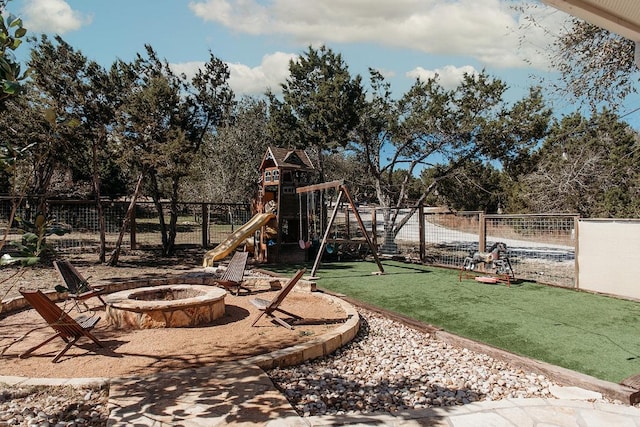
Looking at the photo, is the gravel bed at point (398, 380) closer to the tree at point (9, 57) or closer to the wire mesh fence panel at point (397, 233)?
the tree at point (9, 57)

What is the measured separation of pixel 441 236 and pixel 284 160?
6036 mm

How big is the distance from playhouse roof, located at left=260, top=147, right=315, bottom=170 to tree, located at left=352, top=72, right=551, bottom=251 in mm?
3697

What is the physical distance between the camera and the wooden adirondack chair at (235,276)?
27.2ft

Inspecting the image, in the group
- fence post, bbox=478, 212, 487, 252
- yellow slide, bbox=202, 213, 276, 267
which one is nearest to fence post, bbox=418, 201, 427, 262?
fence post, bbox=478, 212, 487, 252

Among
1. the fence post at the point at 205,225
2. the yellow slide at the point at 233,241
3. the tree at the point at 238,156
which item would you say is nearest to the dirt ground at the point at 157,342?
the yellow slide at the point at 233,241

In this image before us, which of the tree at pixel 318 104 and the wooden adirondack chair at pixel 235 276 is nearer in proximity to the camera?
the wooden adirondack chair at pixel 235 276

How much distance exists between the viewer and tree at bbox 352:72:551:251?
15.3 meters

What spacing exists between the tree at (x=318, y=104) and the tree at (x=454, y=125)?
40.1 inches

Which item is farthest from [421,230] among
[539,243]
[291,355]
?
[291,355]

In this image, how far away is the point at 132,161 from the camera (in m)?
12.8

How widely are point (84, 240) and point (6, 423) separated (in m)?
12.8

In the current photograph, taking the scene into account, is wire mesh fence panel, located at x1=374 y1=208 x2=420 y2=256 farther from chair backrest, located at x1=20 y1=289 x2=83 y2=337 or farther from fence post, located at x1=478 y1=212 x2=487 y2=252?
chair backrest, located at x1=20 y1=289 x2=83 y2=337

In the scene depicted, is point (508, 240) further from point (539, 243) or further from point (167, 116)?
point (167, 116)

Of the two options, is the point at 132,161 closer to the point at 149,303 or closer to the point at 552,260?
the point at 149,303
